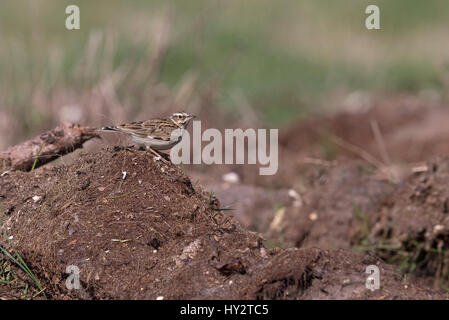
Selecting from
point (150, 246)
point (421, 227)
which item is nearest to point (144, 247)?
point (150, 246)

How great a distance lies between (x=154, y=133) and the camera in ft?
17.9

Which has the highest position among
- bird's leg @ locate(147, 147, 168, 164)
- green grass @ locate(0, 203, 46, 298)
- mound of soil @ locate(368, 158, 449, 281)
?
bird's leg @ locate(147, 147, 168, 164)

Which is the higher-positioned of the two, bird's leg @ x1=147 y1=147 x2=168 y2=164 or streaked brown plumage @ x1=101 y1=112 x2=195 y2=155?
streaked brown plumage @ x1=101 y1=112 x2=195 y2=155

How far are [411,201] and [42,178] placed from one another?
335 centimetres

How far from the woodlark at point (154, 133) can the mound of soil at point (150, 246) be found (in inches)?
14.3

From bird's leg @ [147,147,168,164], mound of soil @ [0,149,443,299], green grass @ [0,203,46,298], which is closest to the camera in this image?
mound of soil @ [0,149,443,299]

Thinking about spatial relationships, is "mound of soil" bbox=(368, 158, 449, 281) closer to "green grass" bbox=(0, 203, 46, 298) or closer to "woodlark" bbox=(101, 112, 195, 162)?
"woodlark" bbox=(101, 112, 195, 162)

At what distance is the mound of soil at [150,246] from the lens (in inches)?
167

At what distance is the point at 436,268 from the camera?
6.86 m

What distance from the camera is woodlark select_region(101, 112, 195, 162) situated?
17.6ft

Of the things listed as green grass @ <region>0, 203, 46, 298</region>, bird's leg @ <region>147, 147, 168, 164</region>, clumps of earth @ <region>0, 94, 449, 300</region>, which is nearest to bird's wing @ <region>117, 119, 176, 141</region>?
bird's leg @ <region>147, 147, 168, 164</region>

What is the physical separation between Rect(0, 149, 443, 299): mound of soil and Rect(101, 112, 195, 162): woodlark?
36 centimetres

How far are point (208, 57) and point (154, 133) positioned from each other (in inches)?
453

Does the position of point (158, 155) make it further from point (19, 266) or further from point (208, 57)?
point (208, 57)
